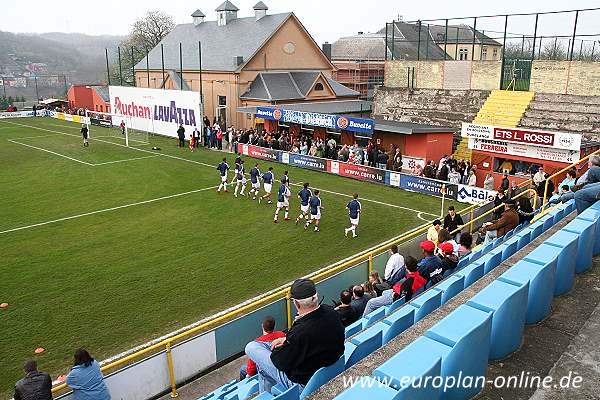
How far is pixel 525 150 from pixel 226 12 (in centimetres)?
3689

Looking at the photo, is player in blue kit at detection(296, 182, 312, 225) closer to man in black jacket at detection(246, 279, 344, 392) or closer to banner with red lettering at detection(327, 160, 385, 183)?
banner with red lettering at detection(327, 160, 385, 183)

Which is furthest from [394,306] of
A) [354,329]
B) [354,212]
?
[354,212]

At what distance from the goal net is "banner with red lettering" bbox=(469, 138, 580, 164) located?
25.5m

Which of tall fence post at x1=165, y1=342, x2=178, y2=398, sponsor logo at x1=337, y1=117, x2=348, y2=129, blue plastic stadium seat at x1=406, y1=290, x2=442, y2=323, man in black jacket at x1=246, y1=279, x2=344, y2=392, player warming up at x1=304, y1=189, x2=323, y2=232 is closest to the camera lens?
man in black jacket at x1=246, y1=279, x2=344, y2=392

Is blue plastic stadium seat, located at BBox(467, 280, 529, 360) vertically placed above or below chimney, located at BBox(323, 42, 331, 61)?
below

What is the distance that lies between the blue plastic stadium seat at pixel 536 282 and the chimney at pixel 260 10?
152 feet

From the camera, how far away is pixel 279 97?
39.7m

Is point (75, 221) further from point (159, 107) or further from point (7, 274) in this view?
point (159, 107)

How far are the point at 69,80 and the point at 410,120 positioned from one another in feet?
486

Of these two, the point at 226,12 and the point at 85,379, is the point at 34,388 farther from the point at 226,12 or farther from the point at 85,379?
the point at 226,12

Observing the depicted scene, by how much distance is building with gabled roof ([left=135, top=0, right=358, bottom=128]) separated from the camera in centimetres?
4197

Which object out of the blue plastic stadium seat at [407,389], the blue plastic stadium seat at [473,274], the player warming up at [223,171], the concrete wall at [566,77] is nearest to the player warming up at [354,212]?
the player warming up at [223,171]

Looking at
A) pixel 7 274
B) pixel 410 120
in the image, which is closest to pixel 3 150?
pixel 7 274

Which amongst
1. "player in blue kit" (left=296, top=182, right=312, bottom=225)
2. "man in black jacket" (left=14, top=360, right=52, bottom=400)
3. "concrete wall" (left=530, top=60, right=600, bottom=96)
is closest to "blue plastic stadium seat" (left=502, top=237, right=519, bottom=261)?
"man in black jacket" (left=14, top=360, right=52, bottom=400)
